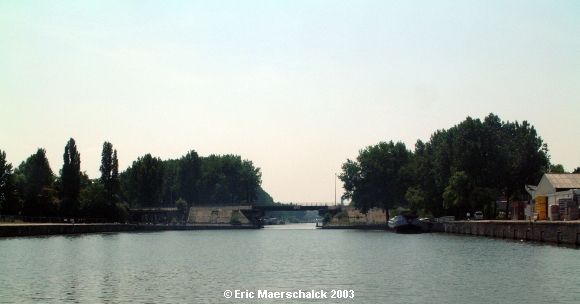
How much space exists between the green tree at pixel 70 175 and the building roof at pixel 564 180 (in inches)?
3643

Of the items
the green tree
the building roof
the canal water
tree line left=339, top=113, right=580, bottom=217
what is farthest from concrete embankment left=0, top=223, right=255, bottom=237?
the building roof

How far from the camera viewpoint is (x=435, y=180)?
6457 inches

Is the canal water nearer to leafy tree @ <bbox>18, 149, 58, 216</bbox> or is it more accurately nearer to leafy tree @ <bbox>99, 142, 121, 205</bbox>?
leafy tree @ <bbox>18, 149, 58, 216</bbox>

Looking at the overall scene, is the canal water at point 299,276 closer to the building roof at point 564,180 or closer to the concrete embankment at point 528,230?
the concrete embankment at point 528,230

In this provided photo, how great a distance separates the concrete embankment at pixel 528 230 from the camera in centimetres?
7944

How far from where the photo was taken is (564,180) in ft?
385

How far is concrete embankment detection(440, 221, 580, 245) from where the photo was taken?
79.4m

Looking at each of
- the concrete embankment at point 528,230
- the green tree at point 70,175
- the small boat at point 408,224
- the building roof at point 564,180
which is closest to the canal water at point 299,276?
the concrete embankment at point 528,230

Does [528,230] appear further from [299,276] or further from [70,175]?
[70,175]

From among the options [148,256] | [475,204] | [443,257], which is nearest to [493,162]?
[475,204]

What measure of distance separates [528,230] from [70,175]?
94.6m

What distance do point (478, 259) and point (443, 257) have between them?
4.68 m

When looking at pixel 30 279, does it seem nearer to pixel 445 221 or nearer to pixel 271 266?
pixel 271 266

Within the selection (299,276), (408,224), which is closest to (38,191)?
(408,224)
